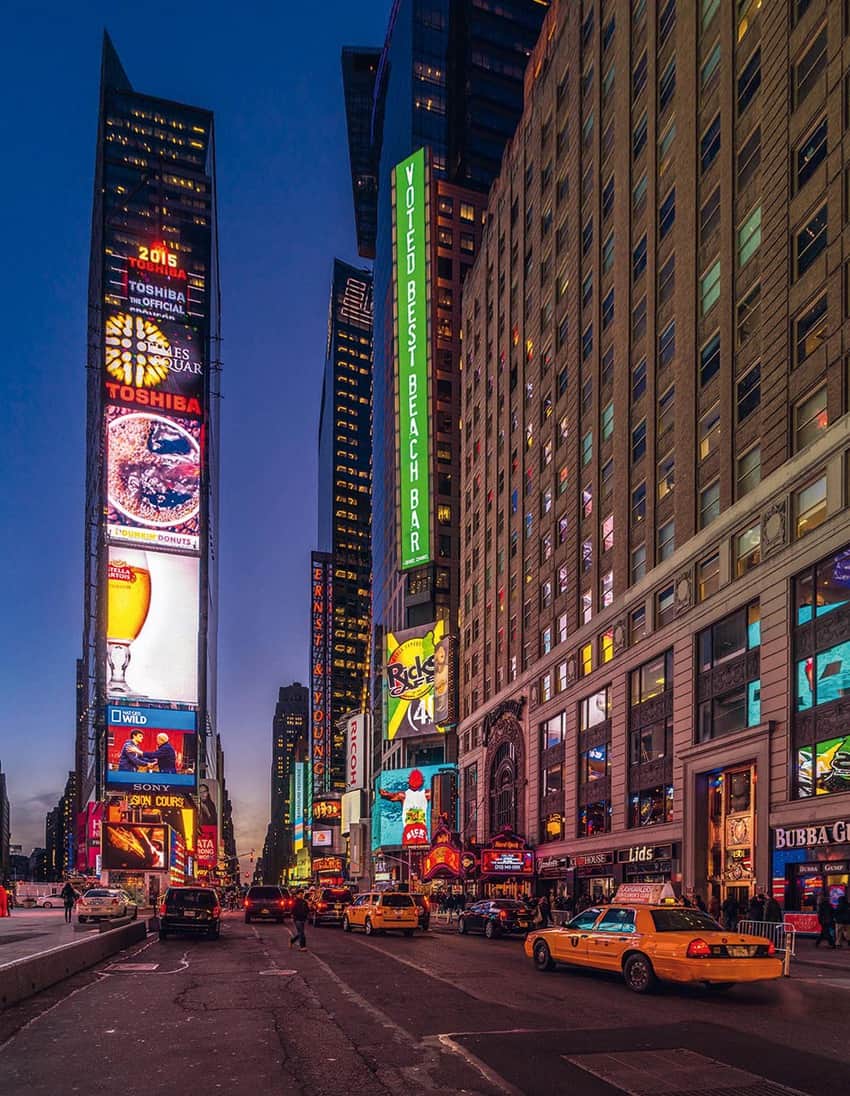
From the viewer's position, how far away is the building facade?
30703 millimetres

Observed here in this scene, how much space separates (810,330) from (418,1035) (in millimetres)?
26715

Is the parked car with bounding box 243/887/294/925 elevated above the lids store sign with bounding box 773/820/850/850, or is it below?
below

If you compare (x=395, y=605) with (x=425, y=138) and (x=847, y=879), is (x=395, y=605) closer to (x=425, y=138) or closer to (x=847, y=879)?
(x=425, y=138)

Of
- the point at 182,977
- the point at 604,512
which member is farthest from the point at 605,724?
the point at 182,977

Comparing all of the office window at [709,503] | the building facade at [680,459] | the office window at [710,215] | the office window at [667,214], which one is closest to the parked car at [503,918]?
the building facade at [680,459]

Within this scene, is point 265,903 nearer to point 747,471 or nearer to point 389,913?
point 389,913

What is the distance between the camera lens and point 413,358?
103 meters

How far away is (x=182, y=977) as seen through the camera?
18.6m

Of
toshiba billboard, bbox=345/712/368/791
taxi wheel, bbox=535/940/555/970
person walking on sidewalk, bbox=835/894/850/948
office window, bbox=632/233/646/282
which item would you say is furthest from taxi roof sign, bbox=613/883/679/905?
toshiba billboard, bbox=345/712/368/791

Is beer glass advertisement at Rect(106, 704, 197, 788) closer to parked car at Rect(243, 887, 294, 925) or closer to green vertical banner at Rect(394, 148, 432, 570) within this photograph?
green vertical banner at Rect(394, 148, 432, 570)

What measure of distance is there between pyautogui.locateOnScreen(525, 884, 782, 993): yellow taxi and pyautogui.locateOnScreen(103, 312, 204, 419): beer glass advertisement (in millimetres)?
110794

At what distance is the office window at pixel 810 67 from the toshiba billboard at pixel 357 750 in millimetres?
122837

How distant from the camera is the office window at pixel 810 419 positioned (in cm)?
3062

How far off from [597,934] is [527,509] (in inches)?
1905
